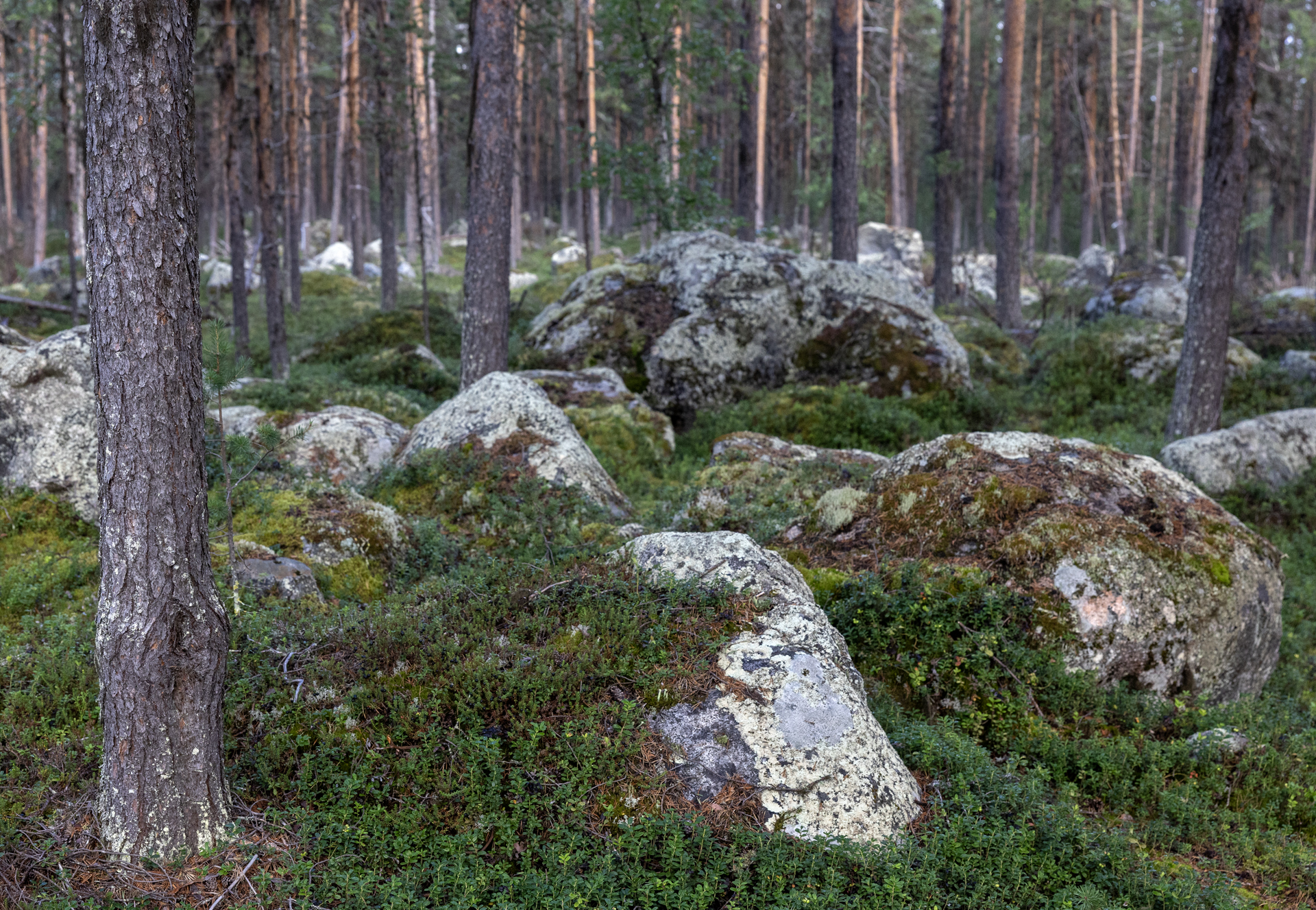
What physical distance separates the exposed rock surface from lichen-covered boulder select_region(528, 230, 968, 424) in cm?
1921

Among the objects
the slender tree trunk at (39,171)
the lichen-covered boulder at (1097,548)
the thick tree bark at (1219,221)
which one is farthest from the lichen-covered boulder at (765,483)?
the slender tree trunk at (39,171)

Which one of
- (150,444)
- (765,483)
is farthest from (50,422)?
(765,483)

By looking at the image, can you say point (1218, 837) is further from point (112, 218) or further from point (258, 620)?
point (112, 218)

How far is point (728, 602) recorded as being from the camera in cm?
442

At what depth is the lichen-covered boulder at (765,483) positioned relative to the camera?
6.97 meters

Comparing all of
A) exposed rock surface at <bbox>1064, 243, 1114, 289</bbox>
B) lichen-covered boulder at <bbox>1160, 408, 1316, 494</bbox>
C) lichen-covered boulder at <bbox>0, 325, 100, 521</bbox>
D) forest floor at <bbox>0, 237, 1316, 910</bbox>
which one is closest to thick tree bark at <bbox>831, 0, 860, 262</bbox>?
lichen-covered boulder at <bbox>1160, 408, 1316, 494</bbox>

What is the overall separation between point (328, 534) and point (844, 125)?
1382 centimetres

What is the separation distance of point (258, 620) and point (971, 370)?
12349 millimetres

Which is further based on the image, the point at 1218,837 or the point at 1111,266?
the point at 1111,266

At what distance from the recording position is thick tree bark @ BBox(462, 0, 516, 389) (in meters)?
10.2

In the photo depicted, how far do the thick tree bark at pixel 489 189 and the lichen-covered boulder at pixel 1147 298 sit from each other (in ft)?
40.3

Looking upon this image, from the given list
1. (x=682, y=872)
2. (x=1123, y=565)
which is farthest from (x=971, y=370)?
(x=682, y=872)

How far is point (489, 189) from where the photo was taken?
416 inches

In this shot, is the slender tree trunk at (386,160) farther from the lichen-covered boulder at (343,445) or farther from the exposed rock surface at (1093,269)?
the exposed rock surface at (1093,269)
